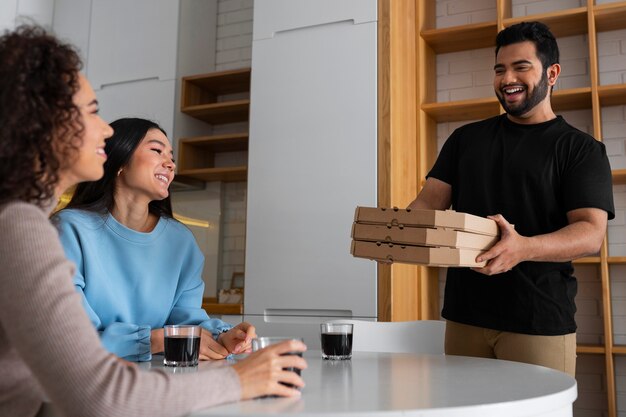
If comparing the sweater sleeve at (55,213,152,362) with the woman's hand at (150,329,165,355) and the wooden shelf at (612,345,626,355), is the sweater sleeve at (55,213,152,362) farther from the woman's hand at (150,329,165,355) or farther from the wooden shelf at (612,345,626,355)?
the wooden shelf at (612,345,626,355)

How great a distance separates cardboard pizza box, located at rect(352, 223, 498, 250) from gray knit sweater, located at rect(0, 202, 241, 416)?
76cm

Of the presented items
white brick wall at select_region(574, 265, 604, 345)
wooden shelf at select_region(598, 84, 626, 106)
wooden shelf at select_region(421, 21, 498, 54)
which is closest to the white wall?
wooden shelf at select_region(421, 21, 498, 54)

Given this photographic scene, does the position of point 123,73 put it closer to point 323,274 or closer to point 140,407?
point 323,274

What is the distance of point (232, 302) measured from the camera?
3.41 m

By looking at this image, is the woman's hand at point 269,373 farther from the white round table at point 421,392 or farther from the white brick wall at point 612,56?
the white brick wall at point 612,56

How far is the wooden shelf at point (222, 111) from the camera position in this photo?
370cm

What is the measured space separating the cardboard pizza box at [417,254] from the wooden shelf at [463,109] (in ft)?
5.42

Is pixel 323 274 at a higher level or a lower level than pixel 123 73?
lower

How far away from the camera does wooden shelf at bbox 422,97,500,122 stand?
10.2 ft

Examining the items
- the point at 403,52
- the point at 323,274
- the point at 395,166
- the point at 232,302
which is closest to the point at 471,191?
the point at 395,166

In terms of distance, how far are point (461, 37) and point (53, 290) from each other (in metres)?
2.89

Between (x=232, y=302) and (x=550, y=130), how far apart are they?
6.43 ft

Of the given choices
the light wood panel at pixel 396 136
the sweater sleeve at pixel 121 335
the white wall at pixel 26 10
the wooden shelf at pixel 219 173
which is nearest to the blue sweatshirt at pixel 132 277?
the sweater sleeve at pixel 121 335

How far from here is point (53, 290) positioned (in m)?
0.83
